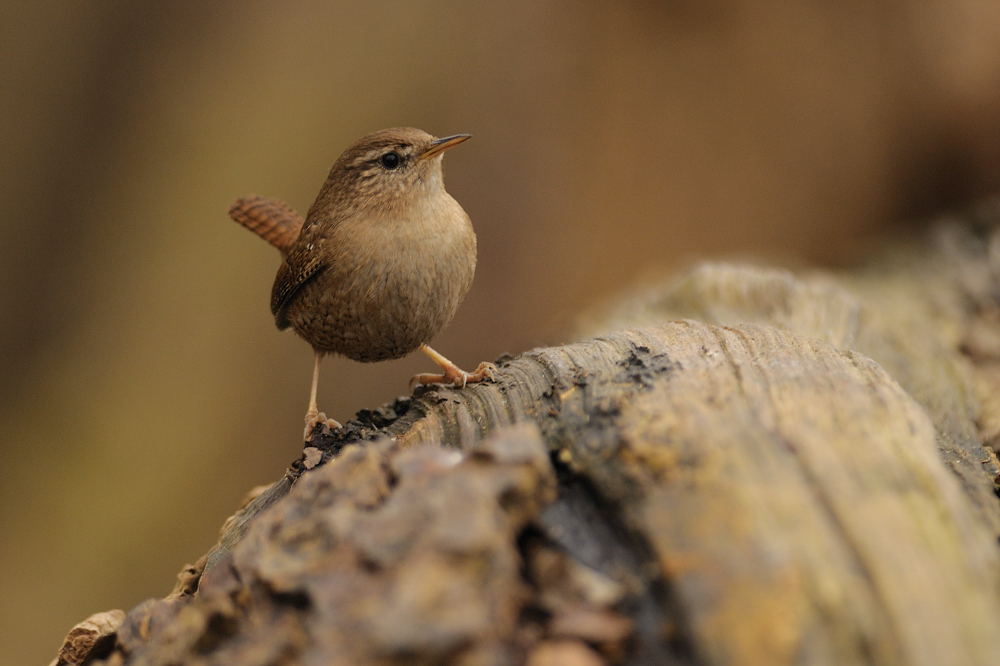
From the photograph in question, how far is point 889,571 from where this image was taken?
1390 millimetres

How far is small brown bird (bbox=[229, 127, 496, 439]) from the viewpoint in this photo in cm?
256

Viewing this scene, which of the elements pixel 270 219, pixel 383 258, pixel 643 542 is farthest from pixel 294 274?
pixel 643 542

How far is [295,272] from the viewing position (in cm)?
283

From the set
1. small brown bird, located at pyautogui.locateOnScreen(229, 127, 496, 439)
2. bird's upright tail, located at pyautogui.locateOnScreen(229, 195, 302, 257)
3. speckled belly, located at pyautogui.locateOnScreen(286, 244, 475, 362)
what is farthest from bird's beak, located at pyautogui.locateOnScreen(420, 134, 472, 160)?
bird's upright tail, located at pyautogui.locateOnScreen(229, 195, 302, 257)

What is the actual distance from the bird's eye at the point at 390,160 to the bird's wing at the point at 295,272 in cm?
→ 40

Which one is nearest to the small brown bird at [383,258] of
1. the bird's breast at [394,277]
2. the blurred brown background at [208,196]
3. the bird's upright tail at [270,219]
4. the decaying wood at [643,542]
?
the bird's breast at [394,277]

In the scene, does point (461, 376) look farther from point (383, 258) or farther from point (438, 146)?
point (438, 146)

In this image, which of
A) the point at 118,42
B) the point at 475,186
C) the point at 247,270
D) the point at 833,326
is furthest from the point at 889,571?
the point at 118,42

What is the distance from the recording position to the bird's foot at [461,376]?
243 cm

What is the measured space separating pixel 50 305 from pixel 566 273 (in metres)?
4.34

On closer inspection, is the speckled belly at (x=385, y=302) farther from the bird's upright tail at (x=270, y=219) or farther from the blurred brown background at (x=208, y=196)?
the blurred brown background at (x=208, y=196)

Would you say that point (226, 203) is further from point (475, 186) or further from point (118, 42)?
point (475, 186)

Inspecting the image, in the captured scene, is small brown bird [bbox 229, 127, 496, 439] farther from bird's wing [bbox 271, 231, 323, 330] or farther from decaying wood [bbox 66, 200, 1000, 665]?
decaying wood [bbox 66, 200, 1000, 665]

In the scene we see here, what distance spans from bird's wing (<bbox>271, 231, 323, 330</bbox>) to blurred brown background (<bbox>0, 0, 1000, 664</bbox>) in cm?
288
